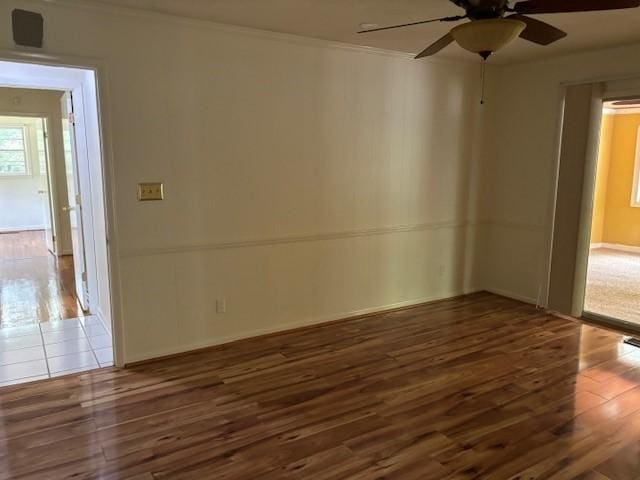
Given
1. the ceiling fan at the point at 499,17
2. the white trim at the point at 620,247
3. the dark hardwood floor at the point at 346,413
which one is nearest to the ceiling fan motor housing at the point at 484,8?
the ceiling fan at the point at 499,17

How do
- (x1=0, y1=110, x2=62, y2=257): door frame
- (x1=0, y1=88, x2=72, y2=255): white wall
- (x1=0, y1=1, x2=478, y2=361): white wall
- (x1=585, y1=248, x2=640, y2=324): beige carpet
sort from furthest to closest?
(x1=0, y1=110, x2=62, y2=257): door frame, (x1=0, y1=88, x2=72, y2=255): white wall, (x1=585, y1=248, x2=640, y2=324): beige carpet, (x1=0, y1=1, x2=478, y2=361): white wall

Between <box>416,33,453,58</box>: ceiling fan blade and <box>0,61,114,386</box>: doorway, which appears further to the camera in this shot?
<box>0,61,114,386</box>: doorway

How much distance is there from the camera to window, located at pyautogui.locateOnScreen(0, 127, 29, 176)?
388 inches

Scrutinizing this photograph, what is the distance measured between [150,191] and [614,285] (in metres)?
5.34

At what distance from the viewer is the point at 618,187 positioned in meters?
7.69

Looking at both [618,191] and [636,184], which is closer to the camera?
[636,184]

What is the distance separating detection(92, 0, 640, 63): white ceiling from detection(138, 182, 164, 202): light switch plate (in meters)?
1.18

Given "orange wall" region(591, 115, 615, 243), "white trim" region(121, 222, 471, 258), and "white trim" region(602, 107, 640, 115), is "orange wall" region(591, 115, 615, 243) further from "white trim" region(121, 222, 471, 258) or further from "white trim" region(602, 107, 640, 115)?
"white trim" region(121, 222, 471, 258)

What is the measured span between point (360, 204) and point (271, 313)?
1292mm

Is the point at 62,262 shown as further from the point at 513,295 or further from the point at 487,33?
the point at 487,33

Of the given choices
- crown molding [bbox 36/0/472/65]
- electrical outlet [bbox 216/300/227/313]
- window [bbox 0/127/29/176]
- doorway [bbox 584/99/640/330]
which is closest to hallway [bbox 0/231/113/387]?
electrical outlet [bbox 216/300/227/313]

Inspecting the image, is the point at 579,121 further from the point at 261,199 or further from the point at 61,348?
the point at 61,348

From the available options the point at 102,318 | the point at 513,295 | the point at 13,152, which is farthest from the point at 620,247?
the point at 13,152

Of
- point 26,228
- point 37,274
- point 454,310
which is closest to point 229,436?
point 454,310
